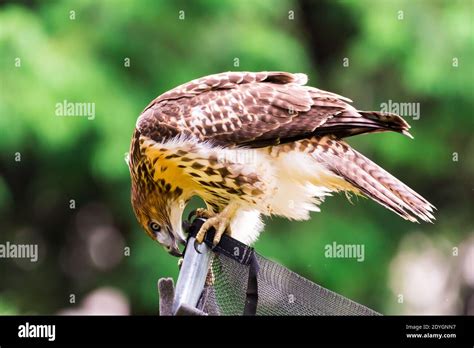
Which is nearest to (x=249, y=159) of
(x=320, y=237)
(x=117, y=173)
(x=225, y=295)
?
(x=225, y=295)

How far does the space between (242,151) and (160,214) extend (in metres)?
0.53

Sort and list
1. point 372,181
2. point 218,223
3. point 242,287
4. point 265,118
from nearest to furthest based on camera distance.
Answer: point 242,287, point 218,223, point 372,181, point 265,118

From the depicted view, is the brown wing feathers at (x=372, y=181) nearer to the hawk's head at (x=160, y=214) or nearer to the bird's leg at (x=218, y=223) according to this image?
the bird's leg at (x=218, y=223)

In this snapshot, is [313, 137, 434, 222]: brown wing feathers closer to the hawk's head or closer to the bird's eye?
the hawk's head

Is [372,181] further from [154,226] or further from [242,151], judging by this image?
[154,226]

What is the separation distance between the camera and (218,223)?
5449 mm

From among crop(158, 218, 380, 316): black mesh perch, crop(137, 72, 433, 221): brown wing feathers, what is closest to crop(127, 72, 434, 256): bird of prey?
crop(137, 72, 433, 221): brown wing feathers

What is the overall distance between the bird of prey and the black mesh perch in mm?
710

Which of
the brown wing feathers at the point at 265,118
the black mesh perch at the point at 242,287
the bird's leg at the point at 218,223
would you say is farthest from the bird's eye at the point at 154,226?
the black mesh perch at the point at 242,287

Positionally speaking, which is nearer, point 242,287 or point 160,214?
point 242,287

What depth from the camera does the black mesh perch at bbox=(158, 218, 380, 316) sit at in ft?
15.3

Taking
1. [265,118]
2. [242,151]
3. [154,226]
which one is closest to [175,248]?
[154,226]

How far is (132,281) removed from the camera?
8906 millimetres

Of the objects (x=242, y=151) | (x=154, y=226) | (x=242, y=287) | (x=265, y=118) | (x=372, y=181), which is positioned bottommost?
(x=242, y=287)
